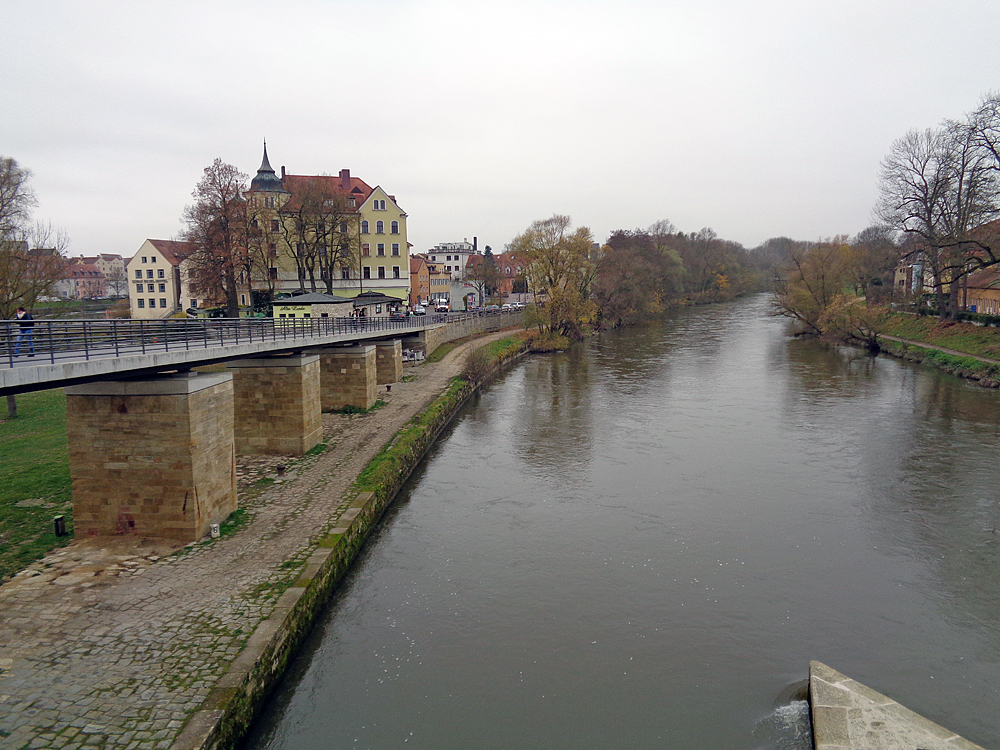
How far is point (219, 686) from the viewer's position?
26.9ft

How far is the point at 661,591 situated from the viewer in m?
12.3

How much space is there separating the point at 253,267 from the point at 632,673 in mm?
43675

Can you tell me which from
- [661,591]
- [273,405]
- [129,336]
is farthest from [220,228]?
[661,591]

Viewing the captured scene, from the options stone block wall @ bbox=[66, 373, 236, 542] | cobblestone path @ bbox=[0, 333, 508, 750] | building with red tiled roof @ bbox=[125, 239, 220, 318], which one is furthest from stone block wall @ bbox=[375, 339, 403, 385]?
building with red tiled roof @ bbox=[125, 239, 220, 318]

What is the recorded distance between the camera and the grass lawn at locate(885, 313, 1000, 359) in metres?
37.1

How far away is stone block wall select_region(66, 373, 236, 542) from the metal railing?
94 centimetres

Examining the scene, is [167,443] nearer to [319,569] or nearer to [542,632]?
[319,569]

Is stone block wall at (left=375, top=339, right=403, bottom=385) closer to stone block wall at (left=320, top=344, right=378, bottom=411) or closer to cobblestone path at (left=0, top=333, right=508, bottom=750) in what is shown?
stone block wall at (left=320, top=344, right=378, bottom=411)

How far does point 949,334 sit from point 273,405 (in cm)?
4197

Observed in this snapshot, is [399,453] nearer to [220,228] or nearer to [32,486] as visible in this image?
[32,486]

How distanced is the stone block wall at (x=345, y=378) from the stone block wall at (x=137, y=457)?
540 inches

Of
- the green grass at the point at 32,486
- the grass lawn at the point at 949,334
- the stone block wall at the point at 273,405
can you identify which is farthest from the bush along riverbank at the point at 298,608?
the grass lawn at the point at 949,334

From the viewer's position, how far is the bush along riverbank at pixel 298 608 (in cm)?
779

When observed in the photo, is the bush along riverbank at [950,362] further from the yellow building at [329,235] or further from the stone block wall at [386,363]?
the yellow building at [329,235]
